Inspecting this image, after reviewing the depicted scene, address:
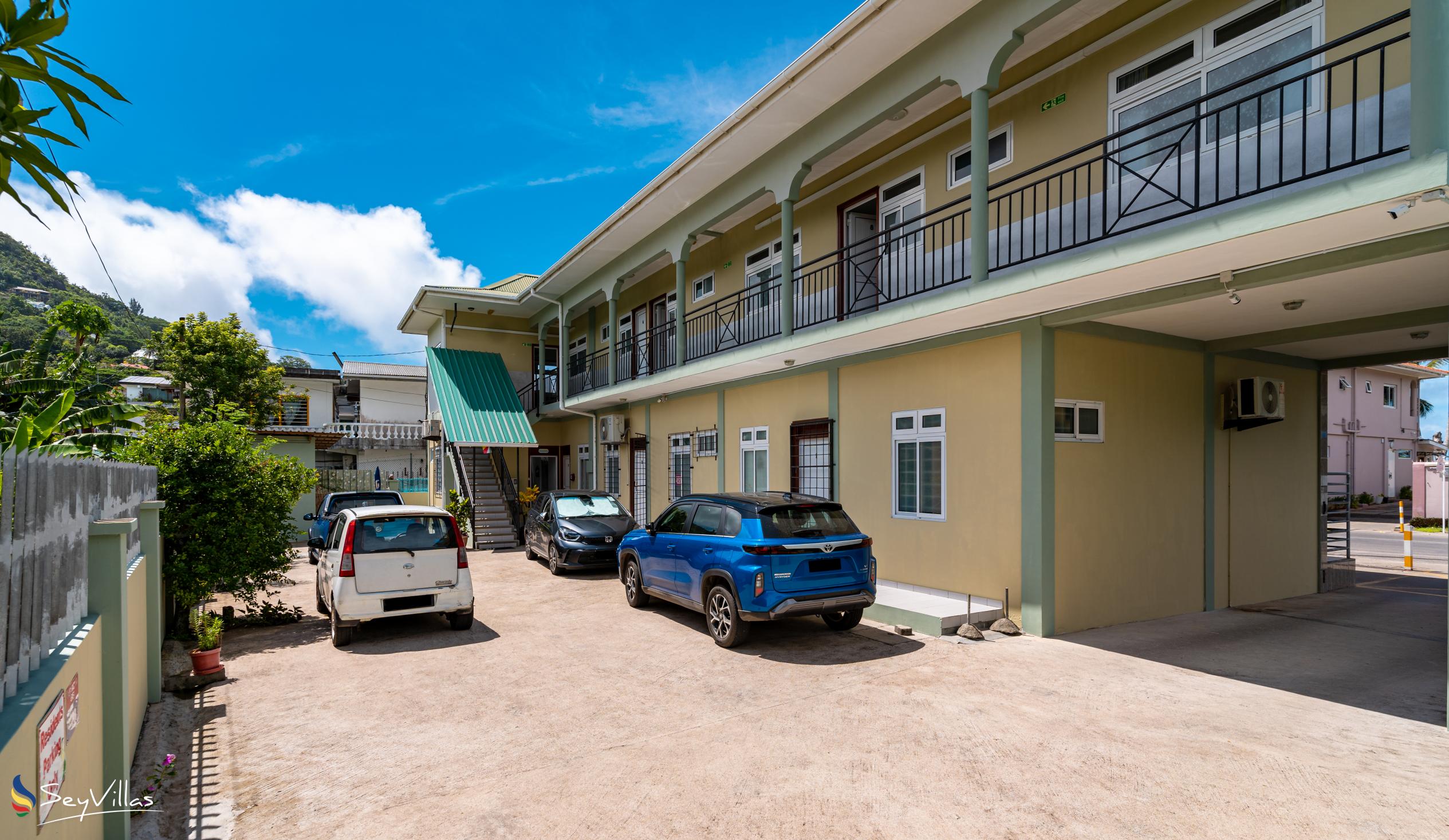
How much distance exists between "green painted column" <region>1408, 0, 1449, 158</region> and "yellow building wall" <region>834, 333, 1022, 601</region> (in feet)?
13.6

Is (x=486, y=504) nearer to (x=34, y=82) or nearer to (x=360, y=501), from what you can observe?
(x=360, y=501)

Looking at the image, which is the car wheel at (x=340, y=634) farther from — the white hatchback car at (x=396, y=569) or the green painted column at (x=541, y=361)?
the green painted column at (x=541, y=361)

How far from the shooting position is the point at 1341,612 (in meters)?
9.99

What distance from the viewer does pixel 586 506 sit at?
47.7ft

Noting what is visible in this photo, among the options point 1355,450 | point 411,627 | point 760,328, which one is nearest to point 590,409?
point 760,328

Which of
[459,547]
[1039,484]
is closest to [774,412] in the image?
[1039,484]

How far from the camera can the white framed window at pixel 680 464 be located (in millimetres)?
15750

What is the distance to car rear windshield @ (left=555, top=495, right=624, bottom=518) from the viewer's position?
1420 cm

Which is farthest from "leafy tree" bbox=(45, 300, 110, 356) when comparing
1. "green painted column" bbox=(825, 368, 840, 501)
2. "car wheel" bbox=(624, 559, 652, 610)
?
"green painted column" bbox=(825, 368, 840, 501)

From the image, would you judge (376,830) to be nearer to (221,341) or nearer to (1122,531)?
(1122,531)

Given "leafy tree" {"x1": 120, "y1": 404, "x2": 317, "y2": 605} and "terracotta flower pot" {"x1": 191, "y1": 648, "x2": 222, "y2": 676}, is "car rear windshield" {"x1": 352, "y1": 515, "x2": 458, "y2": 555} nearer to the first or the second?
"leafy tree" {"x1": 120, "y1": 404, "x2": 317, "y2": 605}

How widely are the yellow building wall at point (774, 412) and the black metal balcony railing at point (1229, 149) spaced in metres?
3.82

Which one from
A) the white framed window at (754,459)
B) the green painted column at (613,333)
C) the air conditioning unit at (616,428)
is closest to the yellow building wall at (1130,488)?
the white framed window at (754,459)

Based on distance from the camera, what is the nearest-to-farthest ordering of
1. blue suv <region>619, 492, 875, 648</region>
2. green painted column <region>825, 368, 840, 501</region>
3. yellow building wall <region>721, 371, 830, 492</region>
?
blue suv <region>619, 492, 875, 648</region>
green painted column <region>825, 368, 840, 501</region>
yellow building wall <region>721, 371, 830, 492</region>
